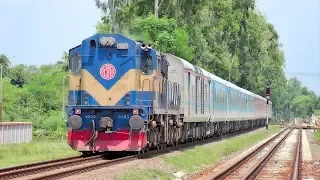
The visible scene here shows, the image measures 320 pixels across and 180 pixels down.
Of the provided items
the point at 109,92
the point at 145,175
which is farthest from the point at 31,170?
the point at 109,92

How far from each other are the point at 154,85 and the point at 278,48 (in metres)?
77.0

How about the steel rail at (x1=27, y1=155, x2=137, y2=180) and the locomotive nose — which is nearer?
the steel rail at (x1=27, y1=155, x2=137, y2=180)

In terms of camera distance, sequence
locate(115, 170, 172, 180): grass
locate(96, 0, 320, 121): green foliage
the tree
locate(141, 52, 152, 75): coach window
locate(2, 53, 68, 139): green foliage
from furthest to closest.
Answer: the tree → locate(96, 0, 320, 121): green foliage → locate(2, 53, 68, 139): green foliage → locate(141, 52, 152, 75): coach window → locate(115, 170, 172, 180): grass

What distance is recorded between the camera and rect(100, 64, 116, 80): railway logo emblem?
1841cm

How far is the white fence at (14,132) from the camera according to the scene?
28.1m

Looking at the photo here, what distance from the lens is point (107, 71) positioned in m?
18.5

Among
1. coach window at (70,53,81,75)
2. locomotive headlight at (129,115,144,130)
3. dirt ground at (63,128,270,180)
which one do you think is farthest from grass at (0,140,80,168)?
dirt ground at (63,128,270,180)

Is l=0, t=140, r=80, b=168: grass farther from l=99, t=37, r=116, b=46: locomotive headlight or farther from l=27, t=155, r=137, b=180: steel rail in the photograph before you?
l=99, t=37, r=116, b=46: locomotive headlight

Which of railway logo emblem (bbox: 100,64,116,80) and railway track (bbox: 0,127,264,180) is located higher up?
railway logo emblem (bbox: 100,64,116,80)

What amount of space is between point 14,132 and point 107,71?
13.0m

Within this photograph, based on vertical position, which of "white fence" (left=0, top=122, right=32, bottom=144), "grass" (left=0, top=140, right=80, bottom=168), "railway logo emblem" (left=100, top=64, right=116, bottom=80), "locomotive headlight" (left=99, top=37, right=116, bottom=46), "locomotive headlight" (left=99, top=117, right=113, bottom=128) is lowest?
"grass" (left=0, top=140, right=80, bottom=168)

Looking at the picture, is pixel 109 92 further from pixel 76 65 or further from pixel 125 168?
pixel 125 168

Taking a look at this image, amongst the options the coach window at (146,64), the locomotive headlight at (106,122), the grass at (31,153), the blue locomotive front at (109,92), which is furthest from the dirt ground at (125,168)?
the grass at (31,153)

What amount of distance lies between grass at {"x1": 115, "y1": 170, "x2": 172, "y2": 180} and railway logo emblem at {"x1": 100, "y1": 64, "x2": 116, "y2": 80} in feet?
13.9
